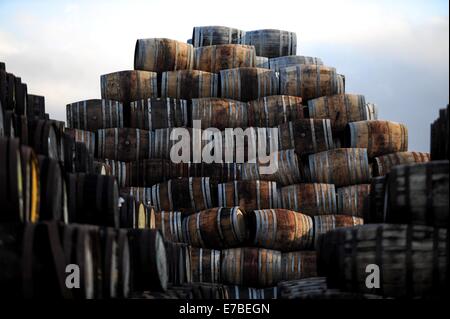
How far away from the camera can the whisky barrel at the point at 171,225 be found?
32.1 feet

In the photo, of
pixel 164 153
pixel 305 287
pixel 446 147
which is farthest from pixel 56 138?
pixel 164 153

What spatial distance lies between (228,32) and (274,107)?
306cm

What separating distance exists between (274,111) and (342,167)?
158cm

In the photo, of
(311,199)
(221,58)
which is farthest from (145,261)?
(221,58)

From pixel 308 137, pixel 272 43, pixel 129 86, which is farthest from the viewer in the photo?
pixel 272 43

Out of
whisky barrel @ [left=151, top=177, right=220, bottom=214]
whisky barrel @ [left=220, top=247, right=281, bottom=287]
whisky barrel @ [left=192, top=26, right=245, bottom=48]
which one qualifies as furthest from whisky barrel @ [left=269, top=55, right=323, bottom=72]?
whisky barrel @ [left=220, top=247, right=281, bottom=287]

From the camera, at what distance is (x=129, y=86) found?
1173 cm

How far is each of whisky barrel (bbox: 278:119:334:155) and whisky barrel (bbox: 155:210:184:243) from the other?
2025mm

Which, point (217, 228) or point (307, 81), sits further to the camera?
point (307, 81)

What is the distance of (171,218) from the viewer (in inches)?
389

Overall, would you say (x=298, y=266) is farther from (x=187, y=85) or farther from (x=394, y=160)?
(x=187, y=85)

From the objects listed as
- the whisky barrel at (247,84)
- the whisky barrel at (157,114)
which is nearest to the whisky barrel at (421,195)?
the whisky barrel at (157,114)

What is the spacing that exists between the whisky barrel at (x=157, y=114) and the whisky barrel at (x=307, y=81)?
1.74 metres
